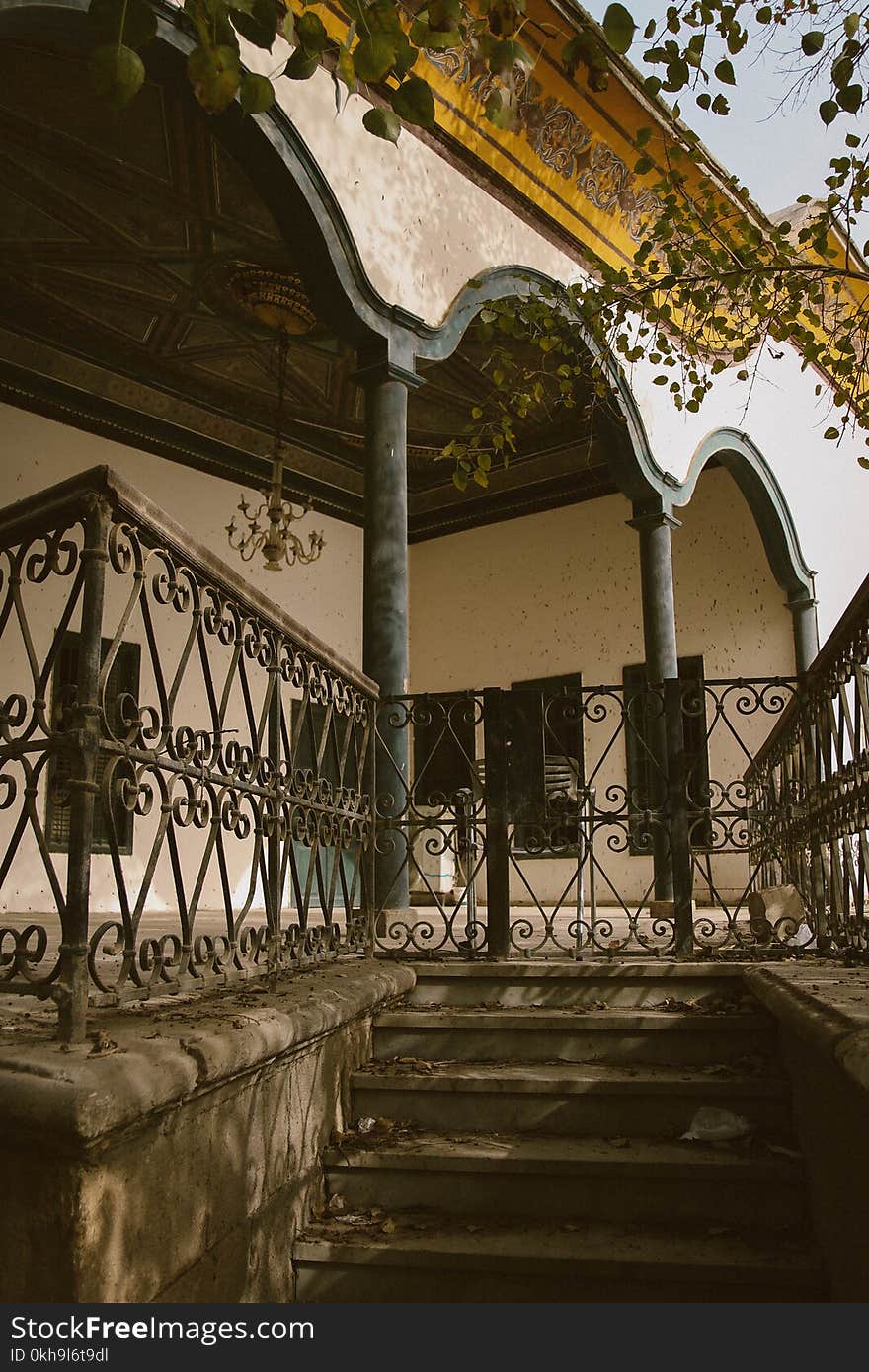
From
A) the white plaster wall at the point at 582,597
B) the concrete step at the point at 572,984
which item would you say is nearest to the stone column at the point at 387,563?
the concrete step at the point at 572,984

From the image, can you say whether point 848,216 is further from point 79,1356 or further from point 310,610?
point 310,610

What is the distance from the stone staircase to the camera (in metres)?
3.05

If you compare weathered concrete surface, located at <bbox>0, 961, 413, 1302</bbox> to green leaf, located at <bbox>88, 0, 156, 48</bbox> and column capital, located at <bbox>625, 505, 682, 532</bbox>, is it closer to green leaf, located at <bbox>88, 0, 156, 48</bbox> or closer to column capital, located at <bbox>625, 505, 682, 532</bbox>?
green leaf, located at <bbox>88, 0, 156, 48</bbox>

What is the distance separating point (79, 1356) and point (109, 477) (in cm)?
167

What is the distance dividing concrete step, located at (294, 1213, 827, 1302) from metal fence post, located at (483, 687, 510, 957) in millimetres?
1740

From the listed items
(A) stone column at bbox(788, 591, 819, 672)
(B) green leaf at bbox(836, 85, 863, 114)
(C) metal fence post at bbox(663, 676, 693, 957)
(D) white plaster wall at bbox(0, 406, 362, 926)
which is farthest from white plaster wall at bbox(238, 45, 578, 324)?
(A) stone column at bbox(788, 591, 819, 672)

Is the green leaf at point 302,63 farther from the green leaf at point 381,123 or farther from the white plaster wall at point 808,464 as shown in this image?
the white plaster wall at point 808,464

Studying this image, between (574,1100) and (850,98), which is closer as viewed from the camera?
(850,98)

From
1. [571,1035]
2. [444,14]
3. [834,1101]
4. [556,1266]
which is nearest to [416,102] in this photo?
[444,14]

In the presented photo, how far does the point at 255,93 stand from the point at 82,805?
4.45 feet

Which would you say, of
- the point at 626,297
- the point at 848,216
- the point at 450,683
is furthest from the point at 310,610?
the point at 848,216

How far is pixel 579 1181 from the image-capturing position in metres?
3.35

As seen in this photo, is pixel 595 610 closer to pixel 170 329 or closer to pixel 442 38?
pixel 170 329

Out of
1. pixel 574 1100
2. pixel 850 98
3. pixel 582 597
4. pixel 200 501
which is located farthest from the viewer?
pixel 582 597
